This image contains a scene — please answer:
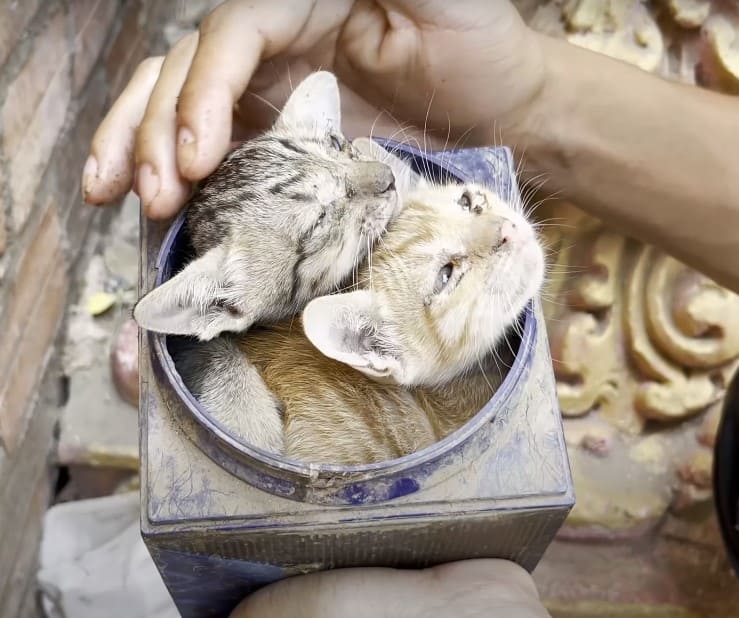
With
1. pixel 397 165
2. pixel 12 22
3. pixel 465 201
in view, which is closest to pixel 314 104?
pixel 397 165

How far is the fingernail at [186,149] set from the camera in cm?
87

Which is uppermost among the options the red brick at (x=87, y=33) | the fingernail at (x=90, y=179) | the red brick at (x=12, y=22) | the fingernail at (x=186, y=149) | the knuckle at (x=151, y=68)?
the fingernail at (x=186, y=149)

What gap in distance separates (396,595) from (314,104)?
0.64 m

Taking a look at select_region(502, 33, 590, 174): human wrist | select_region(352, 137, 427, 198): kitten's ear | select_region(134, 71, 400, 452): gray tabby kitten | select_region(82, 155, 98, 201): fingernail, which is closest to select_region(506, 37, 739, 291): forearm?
select_region(502, 33, 590, 174): human wrist

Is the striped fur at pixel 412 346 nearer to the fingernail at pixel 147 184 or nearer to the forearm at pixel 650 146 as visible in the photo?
the fingernail at pixel 147 184

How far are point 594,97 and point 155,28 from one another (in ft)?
3.67

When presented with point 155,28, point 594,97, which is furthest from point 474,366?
point 155,28

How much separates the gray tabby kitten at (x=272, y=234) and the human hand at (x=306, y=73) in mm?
47

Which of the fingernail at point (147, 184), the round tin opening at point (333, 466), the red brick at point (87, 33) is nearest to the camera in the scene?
the round tin opening at point (333, 466)

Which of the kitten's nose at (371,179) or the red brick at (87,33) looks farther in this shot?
the red brick at (87,33)

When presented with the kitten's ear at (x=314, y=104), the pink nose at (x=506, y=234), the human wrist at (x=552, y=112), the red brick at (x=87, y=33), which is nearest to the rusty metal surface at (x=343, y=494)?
the pink nose at (x=506, y=234)

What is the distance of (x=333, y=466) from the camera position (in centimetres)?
69

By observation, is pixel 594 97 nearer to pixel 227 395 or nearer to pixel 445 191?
pixel 445 191

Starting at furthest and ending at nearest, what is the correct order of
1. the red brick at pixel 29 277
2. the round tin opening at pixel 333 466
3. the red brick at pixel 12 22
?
the red brick at pixel 29 277 < the red brick at pixel 12 22 < the round tin opening at pixel 333 466
